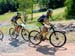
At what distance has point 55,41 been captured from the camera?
12039 mm

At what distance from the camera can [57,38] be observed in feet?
38.9

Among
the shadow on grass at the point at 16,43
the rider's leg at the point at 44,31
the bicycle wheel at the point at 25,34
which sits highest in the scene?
the rider's leg at the point at 44,31

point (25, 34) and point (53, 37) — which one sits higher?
point (53, 37)

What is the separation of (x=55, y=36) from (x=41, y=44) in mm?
1344

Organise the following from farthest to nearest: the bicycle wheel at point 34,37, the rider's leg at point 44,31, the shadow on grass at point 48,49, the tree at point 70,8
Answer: the tree at point 70,8, the bicycle wheel at point 34,37, the rider's leg at point 44,31, the shadow on grass at point 48,49

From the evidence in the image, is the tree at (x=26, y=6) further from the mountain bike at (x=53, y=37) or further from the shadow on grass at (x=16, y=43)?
the mountain bike at (x=53, y=37)

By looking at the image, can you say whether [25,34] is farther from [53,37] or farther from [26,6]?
[26,6]

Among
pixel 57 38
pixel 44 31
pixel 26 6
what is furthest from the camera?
pixel 26 6

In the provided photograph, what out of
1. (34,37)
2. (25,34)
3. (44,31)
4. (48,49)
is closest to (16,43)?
(25,34)

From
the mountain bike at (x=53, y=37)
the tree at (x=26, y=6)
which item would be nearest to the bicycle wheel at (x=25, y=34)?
the mountain bike at (x=53, y=37)

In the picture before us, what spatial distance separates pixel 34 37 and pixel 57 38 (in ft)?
4.50

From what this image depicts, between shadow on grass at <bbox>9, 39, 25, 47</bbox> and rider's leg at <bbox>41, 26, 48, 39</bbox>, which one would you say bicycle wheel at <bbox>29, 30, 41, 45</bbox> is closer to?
rider's leg at <bbox>41, 26, 48, 39</bbox>

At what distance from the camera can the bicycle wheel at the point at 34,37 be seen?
12.6 metres

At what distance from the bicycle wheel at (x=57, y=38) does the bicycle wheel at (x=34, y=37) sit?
751 mm
